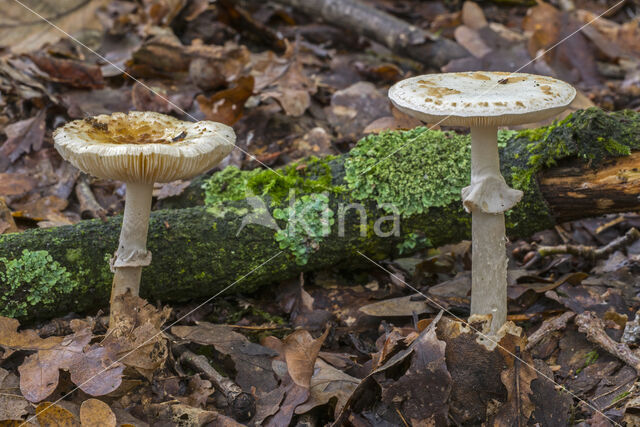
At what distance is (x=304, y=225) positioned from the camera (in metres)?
3.50

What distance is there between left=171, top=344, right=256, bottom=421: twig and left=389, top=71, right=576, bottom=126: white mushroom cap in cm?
162

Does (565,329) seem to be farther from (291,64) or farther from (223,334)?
(291,64)

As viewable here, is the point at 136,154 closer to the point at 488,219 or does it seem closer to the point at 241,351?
the point at 241,351

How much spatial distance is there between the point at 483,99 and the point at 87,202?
3.23 meters

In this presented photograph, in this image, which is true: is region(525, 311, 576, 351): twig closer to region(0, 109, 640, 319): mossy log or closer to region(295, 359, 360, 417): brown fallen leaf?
region(0, 109, 640, 319): mossy log

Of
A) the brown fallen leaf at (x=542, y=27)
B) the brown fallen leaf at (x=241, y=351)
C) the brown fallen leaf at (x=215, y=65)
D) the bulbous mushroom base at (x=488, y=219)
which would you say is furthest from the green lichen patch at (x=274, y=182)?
the brown fallen leaf at (x=542, y=27)

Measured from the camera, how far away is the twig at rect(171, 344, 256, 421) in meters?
2.59

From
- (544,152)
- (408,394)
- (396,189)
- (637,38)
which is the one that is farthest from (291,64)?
(637,38)

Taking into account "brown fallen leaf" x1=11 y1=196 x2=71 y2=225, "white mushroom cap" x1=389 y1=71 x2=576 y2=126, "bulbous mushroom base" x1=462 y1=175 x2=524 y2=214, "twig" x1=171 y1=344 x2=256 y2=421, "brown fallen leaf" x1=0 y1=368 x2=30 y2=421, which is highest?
"white mushroom cap" x1=389 y1=71 x2=576 y2=126

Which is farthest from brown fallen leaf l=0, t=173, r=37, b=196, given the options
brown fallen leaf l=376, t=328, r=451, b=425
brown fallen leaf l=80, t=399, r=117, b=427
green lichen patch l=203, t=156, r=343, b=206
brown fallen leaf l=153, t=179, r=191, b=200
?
brown fallen leaf l=376, t=328, r=451, b=425

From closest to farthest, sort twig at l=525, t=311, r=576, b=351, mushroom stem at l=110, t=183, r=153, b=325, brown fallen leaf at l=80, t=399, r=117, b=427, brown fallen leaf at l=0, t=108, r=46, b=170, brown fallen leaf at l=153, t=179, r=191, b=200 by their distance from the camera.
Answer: brown fallen leaf at l=80, t=399, r=117, b=427 < mushroom stem at l=110, t=183, r=153, b=325 < twig at l=525, t=311, r=576, b=351 < brown fallen leaf at l=153, t=179, r=191, b=200 < brown fallen leaf at l=0, t=108, r=46, b=170

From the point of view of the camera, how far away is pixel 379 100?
17.5 feet

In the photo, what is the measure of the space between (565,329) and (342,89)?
3615mm

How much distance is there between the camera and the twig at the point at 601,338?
2734 millimetres
